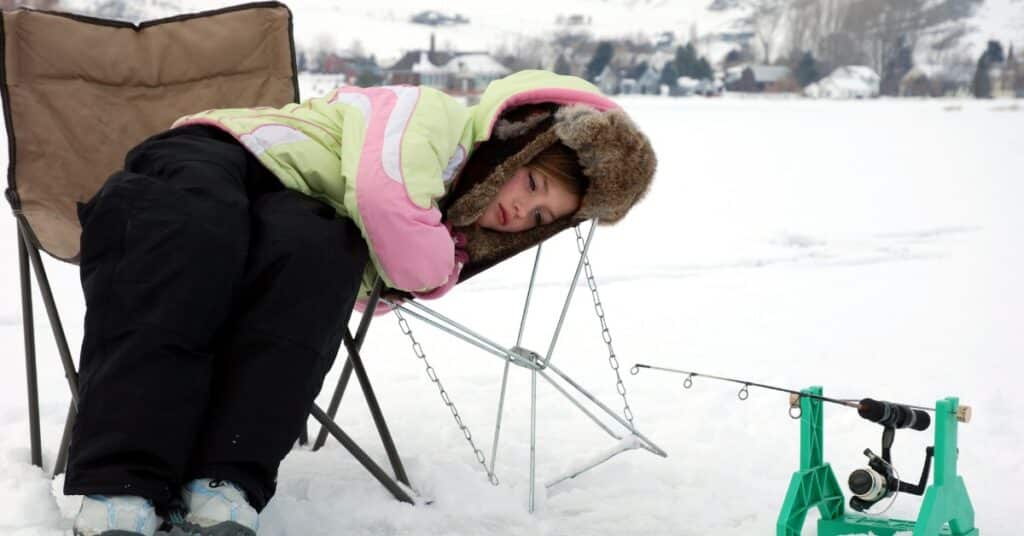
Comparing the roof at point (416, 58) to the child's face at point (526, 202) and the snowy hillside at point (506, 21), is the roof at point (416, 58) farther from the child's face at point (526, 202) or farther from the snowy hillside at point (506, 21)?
the child's face at point (526, 202)

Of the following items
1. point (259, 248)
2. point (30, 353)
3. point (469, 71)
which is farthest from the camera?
point (469, 71)

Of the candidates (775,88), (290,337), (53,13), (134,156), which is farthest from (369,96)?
(775,88)

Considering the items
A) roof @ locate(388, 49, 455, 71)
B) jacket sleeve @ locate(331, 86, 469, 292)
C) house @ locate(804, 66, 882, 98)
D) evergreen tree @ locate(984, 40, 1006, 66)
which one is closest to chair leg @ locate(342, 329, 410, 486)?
jacket sleeve @ locate(331, 86, 469, 292)

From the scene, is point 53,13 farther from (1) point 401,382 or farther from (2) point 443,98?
(1) point 401,382

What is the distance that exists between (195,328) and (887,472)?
0.88m

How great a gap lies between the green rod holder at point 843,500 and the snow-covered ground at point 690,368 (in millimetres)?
120

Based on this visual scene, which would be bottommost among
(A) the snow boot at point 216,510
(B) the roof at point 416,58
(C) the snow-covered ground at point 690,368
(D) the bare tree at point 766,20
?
(C) the snow-covered ground at point 690,368

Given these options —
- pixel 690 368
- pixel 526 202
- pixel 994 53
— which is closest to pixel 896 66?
pixel 994 53

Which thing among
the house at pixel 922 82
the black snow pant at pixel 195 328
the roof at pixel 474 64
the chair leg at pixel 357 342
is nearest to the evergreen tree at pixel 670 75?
the roof at pixel 474 64

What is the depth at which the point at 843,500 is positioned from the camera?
1486mm

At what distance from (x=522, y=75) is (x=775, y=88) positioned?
11.3 metres

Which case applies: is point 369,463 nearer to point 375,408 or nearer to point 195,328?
point 375,408

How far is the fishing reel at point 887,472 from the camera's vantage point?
1390mm

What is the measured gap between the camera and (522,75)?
5.35 ft
